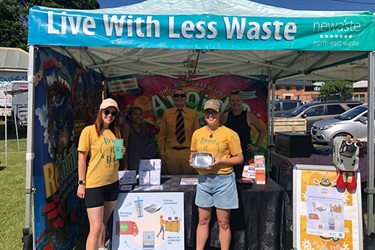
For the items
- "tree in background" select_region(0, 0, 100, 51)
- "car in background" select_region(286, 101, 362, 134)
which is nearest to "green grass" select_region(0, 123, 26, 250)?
"car in background" select_region(286, 101, 362, 134)

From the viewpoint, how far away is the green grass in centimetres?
372

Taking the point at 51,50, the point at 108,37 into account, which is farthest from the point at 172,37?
the point at 51,50

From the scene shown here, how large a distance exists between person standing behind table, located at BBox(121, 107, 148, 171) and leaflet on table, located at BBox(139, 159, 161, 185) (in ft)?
0.96

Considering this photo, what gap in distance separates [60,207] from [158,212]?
1.03 m

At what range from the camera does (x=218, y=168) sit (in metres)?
2.79

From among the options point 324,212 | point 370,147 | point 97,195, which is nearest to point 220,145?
point 97,195

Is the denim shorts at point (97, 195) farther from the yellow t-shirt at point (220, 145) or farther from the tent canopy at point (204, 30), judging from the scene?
the tent canopy at point (204, 30)

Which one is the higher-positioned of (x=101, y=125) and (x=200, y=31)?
(x=200, y=31)

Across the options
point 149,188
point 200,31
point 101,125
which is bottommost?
point 149,188

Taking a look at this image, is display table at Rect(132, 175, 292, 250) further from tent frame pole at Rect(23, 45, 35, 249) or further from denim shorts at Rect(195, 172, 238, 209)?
tent frame pole at Rect(23, 45, 35, 249)

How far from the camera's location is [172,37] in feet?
9.16

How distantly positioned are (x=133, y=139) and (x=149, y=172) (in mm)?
527

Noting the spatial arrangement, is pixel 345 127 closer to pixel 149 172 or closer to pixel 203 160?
pixel 149 172

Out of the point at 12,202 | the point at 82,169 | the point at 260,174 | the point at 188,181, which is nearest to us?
the point at 82,169
